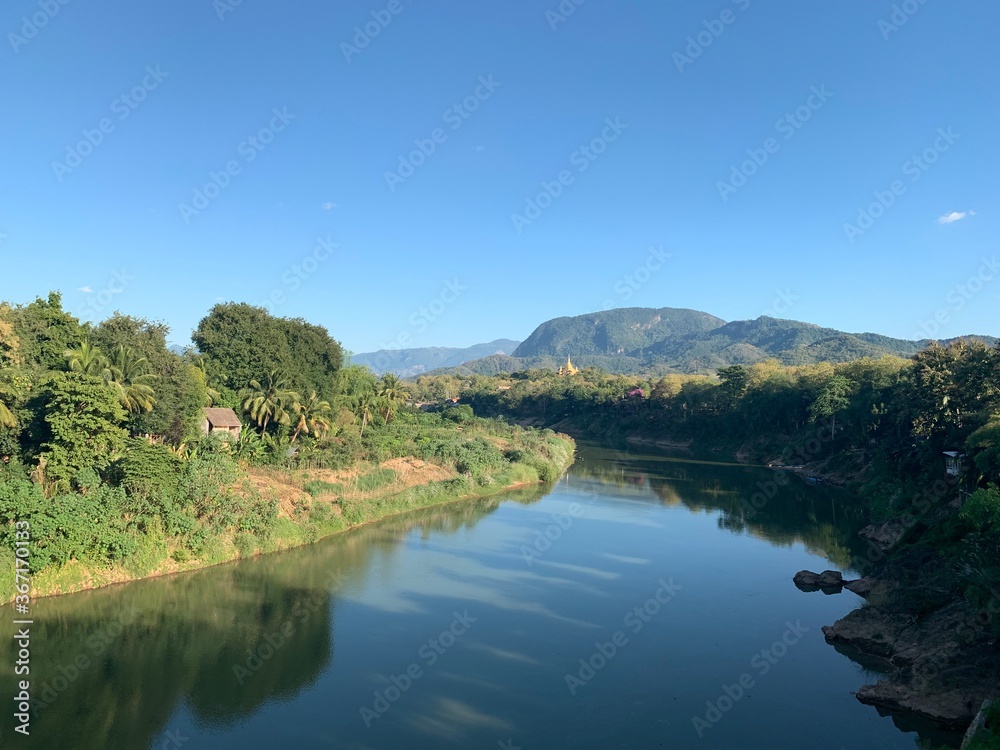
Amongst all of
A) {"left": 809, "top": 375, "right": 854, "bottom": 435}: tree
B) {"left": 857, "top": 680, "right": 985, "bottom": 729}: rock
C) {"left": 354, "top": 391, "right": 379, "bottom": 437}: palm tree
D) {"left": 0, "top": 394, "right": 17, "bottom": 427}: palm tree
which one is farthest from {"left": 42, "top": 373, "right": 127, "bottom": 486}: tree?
{"left": 809, "top": 375, "right": 854, "bottom": 435}: tree

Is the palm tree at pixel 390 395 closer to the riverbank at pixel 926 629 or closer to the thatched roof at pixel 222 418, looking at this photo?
the thatched roof at pixel 222 418

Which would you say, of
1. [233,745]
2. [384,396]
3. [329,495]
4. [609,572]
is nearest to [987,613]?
[609,572]

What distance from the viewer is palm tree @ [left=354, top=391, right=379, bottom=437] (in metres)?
47.3

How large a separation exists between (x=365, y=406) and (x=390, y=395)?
16.4 ft

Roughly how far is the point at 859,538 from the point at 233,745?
30.1m

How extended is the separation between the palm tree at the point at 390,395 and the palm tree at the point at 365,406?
3.63ft

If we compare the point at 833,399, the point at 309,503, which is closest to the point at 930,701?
the point at 309,503

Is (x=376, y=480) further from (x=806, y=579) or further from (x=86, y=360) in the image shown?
(x=806, y=579)

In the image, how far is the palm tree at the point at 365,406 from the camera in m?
47.3

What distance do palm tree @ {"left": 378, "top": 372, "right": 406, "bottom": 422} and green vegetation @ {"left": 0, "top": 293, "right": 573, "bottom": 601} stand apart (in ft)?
16.5

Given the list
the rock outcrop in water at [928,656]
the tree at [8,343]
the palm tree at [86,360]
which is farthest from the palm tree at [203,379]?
the rock outcrop in water at [928,656]

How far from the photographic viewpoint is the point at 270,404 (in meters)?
36.2

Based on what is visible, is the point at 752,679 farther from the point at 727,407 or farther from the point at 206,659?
the point at 727,407

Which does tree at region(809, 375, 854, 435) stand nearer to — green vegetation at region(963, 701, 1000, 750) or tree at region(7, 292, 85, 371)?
green vegetation at region(963, 701, 1000, 750)
